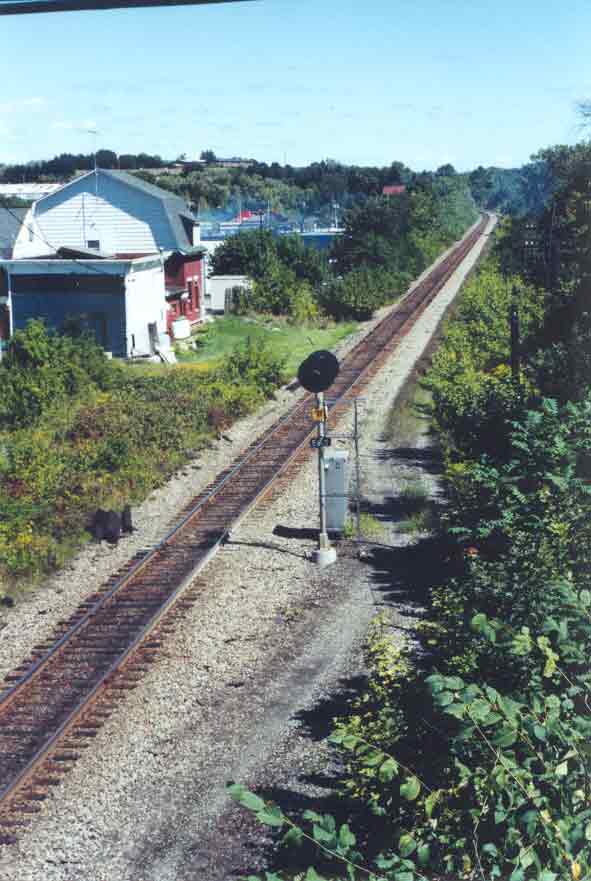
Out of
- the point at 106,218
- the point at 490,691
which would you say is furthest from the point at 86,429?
the point at 106,218

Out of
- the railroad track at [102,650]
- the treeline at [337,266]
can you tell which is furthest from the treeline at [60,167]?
the railroad track at [102,650]

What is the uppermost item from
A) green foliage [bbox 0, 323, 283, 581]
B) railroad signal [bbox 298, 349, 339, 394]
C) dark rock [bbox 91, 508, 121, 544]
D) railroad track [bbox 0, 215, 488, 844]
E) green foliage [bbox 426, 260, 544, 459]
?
railroad signal [bbox 298, 349, 339, 394]

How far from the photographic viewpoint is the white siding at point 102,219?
142 feet

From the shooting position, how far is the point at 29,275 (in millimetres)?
35375

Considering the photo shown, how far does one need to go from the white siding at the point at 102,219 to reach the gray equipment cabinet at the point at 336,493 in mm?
29016

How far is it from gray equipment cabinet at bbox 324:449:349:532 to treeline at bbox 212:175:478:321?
91.2 ft

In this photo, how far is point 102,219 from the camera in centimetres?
4391

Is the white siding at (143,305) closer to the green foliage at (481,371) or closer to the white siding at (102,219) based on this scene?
the white siding at (102,219)

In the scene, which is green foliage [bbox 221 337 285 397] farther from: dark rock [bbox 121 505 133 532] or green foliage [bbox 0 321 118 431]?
dark rock [bbox 121 505 133 532]

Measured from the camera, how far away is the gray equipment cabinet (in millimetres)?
15508

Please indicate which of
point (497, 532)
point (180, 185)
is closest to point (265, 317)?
point (497, 532)

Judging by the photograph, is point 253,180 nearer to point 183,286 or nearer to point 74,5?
point 183,286

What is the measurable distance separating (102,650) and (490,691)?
799 cm

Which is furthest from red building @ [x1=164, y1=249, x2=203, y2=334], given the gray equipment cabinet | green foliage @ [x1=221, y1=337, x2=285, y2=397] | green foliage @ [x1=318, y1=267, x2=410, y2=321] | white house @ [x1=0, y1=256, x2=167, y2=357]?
the gray equipment cabinet
